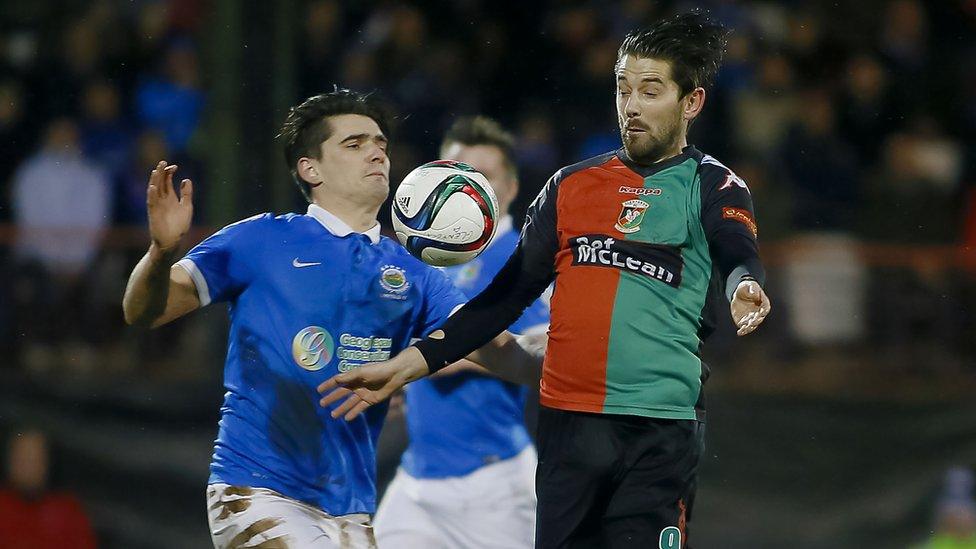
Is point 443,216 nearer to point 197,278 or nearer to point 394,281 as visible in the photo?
point 394,281

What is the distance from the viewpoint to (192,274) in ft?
13.5

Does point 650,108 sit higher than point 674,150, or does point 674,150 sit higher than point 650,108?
point 650,108

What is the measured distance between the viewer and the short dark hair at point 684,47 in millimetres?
3879

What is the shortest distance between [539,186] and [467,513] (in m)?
3.44

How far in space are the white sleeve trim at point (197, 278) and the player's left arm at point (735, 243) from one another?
149cm

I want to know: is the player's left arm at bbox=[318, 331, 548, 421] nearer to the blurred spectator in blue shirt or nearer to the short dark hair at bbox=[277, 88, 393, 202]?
the short dark hair at bbox=[277, 88, 393, 202]

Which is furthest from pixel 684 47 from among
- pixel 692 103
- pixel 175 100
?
pixel 175 100

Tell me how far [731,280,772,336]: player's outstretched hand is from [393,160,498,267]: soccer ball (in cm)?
104

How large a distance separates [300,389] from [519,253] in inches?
30.2

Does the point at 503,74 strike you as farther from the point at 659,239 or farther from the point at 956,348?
the point at 659,239

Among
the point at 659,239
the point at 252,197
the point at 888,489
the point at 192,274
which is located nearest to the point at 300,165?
the point at 192,274

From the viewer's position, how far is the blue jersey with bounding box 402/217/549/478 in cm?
543

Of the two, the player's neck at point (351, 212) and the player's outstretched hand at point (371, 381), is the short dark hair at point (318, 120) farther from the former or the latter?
the player's outstretched hand at point (371, 381)

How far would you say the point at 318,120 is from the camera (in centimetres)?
451
